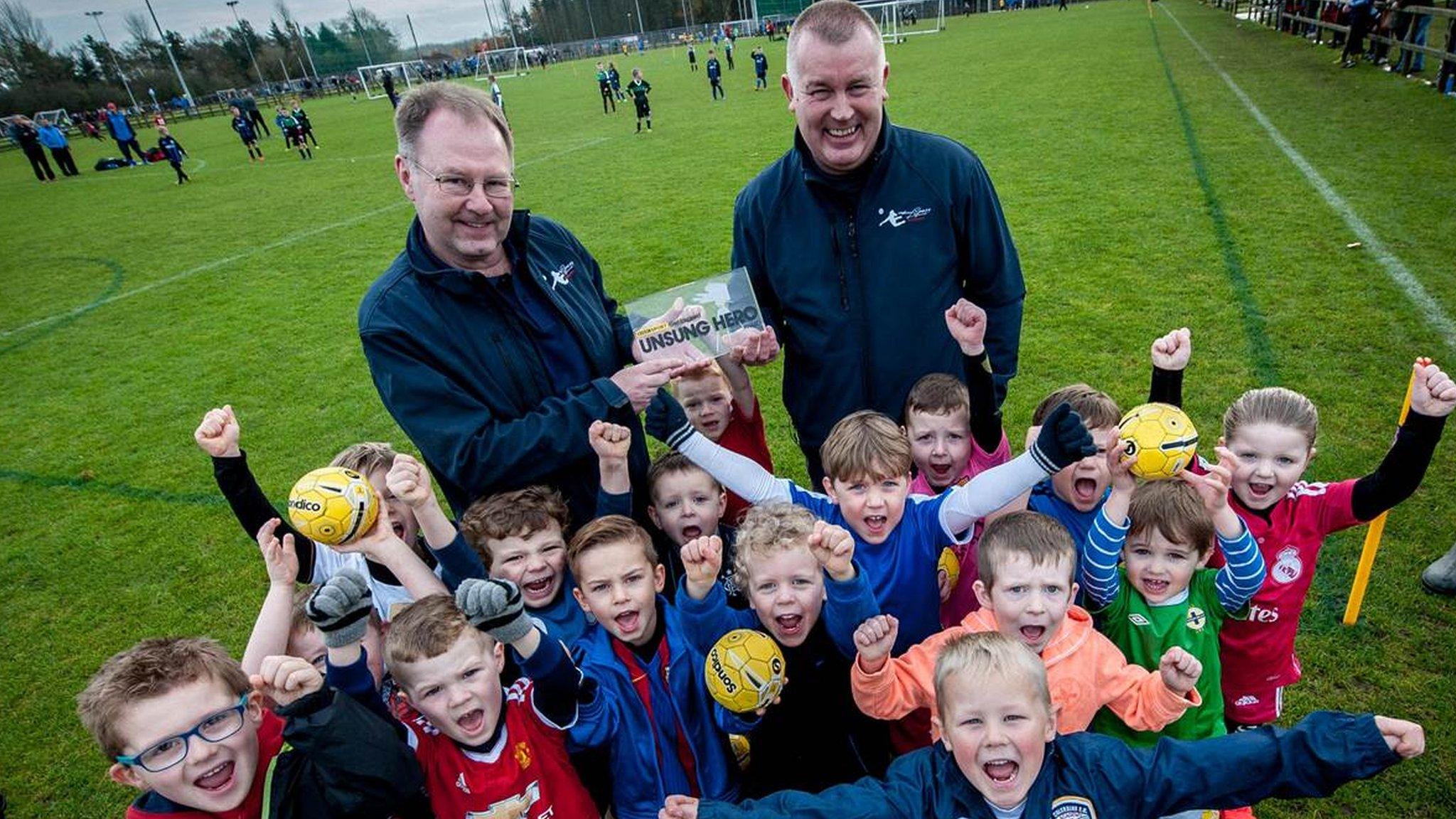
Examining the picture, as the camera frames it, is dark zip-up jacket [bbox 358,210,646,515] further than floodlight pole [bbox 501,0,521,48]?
No

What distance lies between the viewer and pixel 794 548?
2.78m

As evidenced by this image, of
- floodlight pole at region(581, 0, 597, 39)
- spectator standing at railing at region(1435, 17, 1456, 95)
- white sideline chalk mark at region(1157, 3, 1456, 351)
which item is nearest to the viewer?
white sideline chalk mark at region(1157, 3, 1456, 351)

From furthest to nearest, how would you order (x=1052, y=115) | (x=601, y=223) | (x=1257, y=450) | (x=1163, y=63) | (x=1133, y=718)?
(x=1163, y=63) → (x=1052, y=115) → (x=601, y=223) → (x=1257, y=450) → (x=1133, y=718)

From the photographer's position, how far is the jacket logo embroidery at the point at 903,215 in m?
3.40

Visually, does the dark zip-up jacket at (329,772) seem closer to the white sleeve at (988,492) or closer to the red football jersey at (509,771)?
the red football jersey at (509,771)

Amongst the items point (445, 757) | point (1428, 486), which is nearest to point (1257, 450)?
point (1428, 486)

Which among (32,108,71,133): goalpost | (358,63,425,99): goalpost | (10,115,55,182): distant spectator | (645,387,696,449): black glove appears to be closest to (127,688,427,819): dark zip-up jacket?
(645,387,696,449): black glove

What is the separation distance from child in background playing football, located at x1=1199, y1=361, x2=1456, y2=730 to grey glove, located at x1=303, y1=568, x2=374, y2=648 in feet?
10.9

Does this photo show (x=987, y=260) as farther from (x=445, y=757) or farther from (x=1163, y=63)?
(x=1163, y=63)

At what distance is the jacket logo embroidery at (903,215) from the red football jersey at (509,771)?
2.50 m

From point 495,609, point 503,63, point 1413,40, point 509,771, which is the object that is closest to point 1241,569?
point 495,609

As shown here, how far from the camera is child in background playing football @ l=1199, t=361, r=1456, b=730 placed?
2.94m

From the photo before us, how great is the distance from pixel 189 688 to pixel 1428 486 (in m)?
6.56

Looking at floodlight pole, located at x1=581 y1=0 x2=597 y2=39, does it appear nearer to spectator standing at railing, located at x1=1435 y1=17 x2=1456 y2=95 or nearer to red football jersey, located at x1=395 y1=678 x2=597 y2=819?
spectator standing at railing, located at x1=1435 y1=17 x2=1456 y2=95
